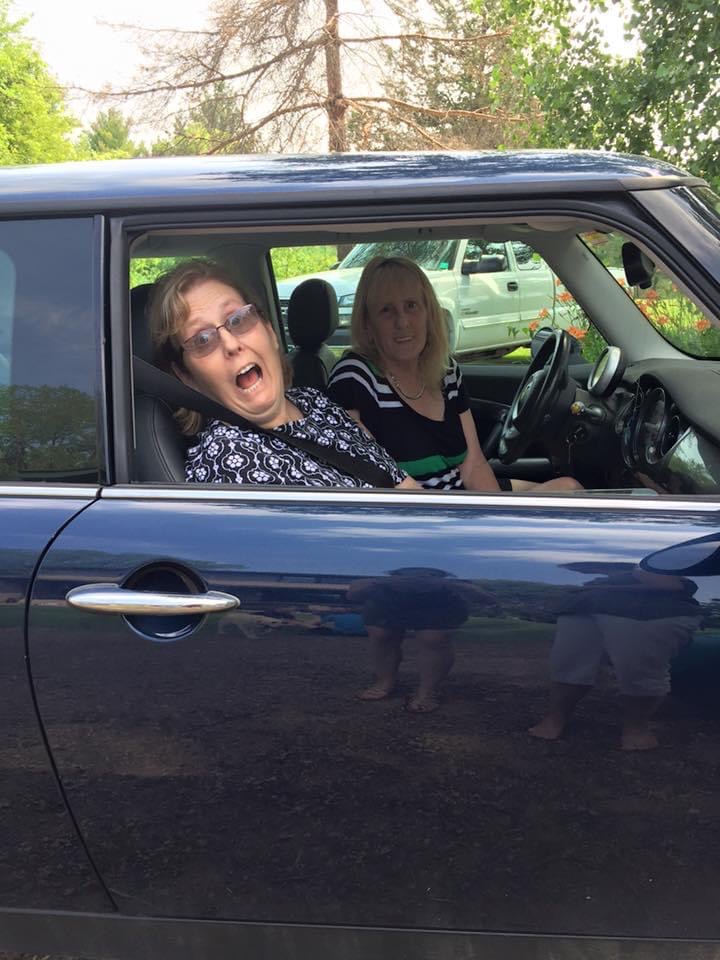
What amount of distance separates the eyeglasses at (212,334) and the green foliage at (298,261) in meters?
1.13

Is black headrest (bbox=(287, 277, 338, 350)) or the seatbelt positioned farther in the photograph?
black headrest (bbox=(287, 277, 338, 350))

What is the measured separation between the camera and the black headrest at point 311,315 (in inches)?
152

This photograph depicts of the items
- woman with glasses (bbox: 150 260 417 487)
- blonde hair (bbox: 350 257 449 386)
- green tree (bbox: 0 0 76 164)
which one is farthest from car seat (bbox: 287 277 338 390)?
green tree (bbox: 0 0 76 164)

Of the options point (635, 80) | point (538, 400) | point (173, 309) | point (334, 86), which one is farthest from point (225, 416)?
point (334, 86)

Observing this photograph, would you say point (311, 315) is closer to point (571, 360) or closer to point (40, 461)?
point (571, 360)

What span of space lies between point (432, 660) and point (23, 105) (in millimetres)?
26541

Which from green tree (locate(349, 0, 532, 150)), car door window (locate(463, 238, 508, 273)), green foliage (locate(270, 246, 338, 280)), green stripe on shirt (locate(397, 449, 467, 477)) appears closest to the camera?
green stripe on shirt (locate(397, 449, 467, 477))

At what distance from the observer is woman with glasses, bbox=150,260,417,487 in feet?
7.07

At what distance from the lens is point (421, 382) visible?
3.21 meters

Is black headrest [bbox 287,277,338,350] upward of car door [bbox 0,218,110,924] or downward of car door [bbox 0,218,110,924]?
upward

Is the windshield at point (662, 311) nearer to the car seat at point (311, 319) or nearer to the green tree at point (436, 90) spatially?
the car seat at point (311, 319)

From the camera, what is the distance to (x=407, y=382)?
3.19m

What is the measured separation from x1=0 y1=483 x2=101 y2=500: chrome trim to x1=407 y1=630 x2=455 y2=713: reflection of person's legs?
0.66 meters

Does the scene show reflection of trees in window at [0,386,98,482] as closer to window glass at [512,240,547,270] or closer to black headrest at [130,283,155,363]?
black headrest at [130,283,155,363]
